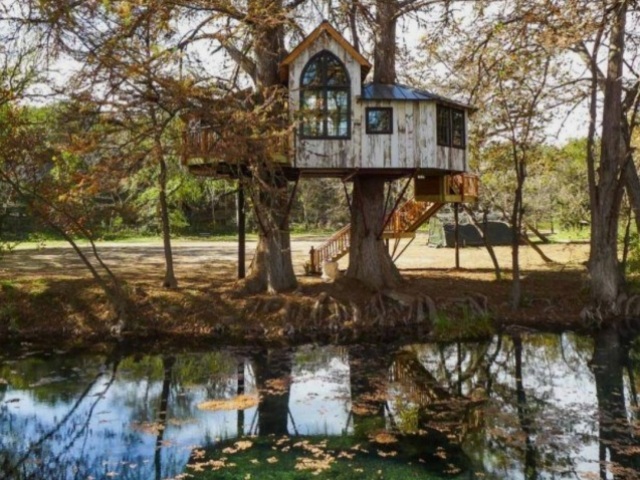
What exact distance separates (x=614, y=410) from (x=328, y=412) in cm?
512

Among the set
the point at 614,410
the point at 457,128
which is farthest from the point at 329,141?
the point at 614,410

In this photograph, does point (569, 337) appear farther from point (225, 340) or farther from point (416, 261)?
point (416, 261)

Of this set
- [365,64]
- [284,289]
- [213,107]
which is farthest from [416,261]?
[213,107]

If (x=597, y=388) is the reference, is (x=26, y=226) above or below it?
Result: above

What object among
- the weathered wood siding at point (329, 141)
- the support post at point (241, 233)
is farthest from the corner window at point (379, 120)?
the support post at point (241, 233)

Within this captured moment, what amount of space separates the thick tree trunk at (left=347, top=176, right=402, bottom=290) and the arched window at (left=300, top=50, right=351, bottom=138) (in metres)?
3.05

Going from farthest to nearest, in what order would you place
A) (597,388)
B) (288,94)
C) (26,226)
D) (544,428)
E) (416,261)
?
(26,226)
(416,261)
(288,94)
(597,388)
(544,428)

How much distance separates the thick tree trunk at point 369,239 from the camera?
2039 centimetres

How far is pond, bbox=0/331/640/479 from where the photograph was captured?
30.4 ft

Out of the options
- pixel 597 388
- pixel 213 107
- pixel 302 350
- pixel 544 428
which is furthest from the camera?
pixel 302 350

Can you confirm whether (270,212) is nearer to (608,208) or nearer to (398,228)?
(398,228)

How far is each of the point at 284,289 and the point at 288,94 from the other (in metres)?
5.82

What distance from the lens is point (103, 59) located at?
13.6 m

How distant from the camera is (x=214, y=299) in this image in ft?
61.3
